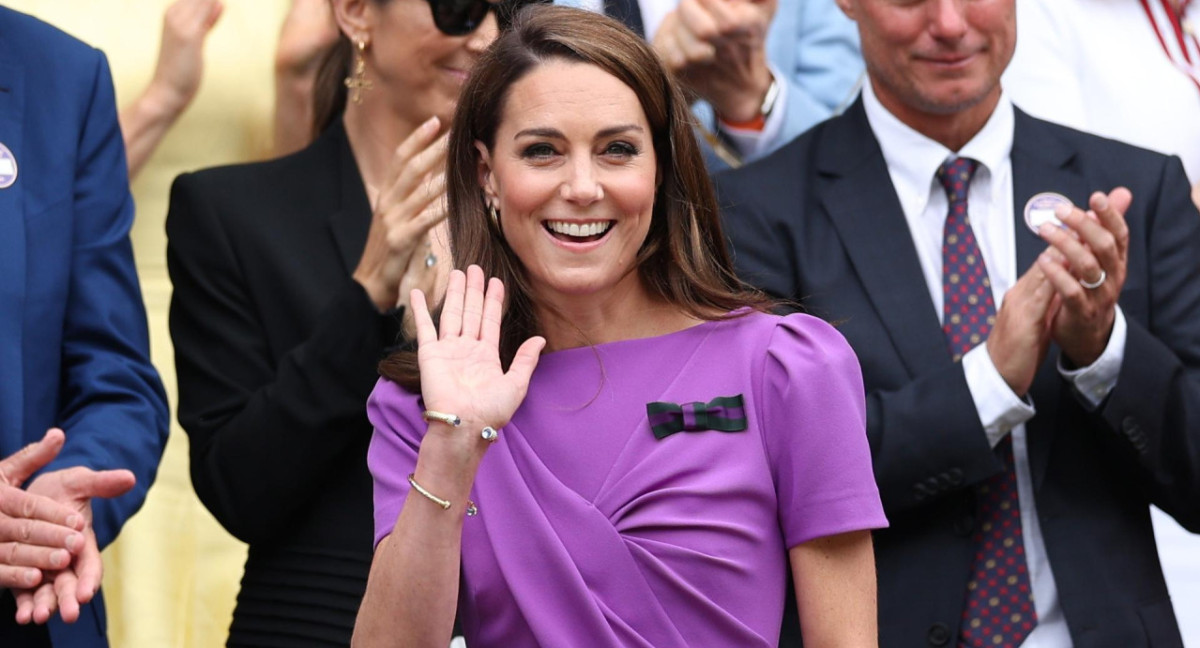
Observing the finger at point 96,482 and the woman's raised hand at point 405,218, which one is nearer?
the finger at point 96,482

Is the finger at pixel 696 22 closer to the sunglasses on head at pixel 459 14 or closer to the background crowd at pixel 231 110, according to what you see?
the background crowd at pixel 231 110

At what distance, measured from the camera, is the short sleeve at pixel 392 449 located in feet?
9.39

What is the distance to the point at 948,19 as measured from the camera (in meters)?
3.84

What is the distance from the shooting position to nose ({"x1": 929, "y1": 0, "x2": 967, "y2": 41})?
383 cm

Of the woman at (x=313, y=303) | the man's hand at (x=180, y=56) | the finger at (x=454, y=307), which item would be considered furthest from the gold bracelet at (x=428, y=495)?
the man's hand at (x=180, y=56)

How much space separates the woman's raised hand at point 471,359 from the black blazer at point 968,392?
947mm

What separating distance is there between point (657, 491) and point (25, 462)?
1.12 metres

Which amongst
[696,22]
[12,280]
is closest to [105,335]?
[12,280]

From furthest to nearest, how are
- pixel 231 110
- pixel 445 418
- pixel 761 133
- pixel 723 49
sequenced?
pixel 231 110, pixel 761 133, pixel 723 49, pixel 445 418

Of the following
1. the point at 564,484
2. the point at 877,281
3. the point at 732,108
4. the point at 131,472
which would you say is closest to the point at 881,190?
the point at 877,281

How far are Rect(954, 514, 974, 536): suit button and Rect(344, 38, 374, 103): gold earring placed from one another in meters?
1.55

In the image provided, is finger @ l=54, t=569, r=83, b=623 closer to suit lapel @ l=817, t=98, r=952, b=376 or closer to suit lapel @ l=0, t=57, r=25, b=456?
suit lapel @ l=0, t=57, r=25, b=456

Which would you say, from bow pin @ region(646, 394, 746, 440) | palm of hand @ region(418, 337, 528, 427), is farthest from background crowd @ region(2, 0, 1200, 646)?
palm of hand @ region(418, 337, 528, 427)

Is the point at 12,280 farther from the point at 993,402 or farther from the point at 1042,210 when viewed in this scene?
the point at 1042,210
